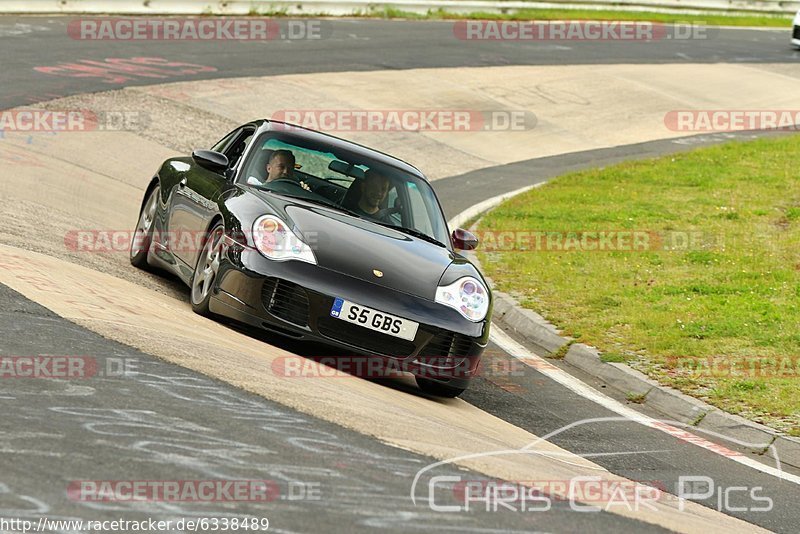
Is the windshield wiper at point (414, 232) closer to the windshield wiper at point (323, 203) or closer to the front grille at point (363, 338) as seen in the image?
the windshield wiper at point (323, 203)

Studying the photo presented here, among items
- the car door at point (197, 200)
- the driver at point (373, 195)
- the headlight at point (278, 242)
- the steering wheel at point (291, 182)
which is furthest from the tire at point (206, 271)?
the driver at point (373, 195)

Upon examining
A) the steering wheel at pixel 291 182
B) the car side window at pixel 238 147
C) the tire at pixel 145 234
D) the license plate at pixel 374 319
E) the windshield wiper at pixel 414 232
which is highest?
the car side window at pixel 238 147

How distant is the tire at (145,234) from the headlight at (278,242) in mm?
2426

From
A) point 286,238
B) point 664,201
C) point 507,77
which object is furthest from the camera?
point 507,77

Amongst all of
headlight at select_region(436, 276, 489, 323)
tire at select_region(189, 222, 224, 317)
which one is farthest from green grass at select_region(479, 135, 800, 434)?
tire at select_region(189, 222, 224, 317)

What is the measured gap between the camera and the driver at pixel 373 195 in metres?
8.94

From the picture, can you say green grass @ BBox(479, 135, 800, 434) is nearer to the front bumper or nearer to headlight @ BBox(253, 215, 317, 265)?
the front bumper

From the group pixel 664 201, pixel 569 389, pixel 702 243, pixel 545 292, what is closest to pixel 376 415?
pixel 569 389

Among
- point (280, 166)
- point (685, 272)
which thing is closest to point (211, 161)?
point (280, 166)

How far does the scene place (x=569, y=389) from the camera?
9.04m

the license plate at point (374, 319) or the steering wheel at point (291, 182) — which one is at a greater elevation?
the steering wheel at point (291, 182)

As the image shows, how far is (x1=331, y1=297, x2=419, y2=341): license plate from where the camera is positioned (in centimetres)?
757

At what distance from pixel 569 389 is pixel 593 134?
14.5 m

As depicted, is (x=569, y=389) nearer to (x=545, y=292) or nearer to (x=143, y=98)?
(x=545, y=292)
